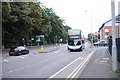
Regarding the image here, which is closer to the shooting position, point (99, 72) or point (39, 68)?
point (99, 72)

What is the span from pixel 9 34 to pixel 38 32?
30.8 meters

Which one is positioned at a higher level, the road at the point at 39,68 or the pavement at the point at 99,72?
the pavement at the point at 99,72

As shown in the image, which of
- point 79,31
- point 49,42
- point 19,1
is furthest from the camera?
point 49,42

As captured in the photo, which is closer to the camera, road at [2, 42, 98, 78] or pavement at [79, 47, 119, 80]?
pavement at [79, 47, 119, 80]

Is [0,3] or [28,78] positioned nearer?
[28,78]

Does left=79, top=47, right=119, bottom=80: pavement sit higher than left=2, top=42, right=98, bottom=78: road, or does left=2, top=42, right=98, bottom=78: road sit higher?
left=79, top=47, right=119, bottom=80: pavement

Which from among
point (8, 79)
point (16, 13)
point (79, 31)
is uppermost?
point (16, 13)

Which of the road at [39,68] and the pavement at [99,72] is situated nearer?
the pavement at [99,72]

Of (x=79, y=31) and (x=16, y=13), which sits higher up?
(x=16, y=13)

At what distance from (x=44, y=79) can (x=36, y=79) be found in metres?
0.38

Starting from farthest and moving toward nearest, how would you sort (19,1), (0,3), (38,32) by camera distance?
(38,32)
(19,1)
(0,3)

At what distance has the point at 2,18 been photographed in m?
54.2

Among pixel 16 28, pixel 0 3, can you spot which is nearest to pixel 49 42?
pixel 16 28

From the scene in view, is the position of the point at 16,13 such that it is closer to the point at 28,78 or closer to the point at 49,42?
the point at 28,78
